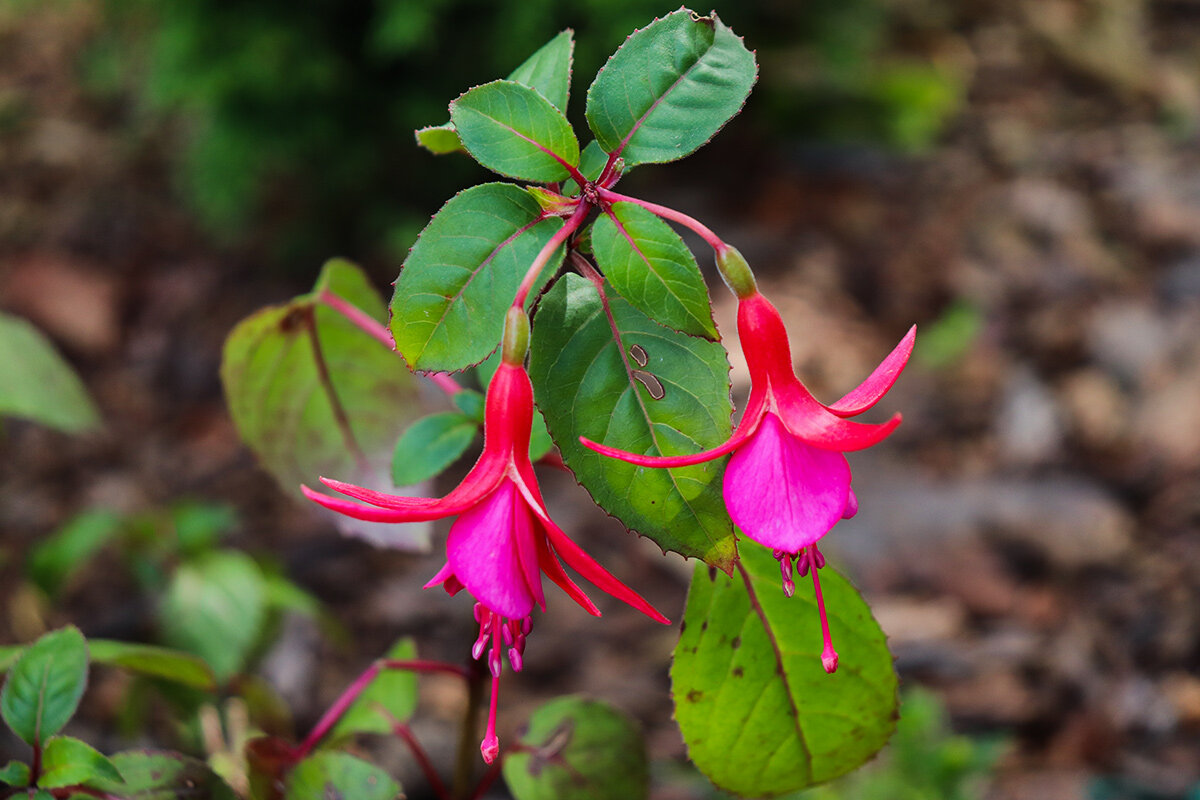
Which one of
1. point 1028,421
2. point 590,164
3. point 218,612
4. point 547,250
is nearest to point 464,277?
point 547,250

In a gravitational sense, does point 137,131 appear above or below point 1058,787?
above

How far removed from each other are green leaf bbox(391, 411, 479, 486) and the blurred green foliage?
170 cm

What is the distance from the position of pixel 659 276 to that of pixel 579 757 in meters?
0.52

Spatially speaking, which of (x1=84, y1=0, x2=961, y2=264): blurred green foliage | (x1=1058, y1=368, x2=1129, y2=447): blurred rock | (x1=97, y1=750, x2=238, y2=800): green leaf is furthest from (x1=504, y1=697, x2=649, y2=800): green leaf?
(x1=84, y1=0, x2=961, y2=264): blurred green foliage

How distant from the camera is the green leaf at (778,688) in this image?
75cm

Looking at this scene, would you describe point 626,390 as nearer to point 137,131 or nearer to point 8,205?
point 8,205

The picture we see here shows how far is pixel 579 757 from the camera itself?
0.90 m

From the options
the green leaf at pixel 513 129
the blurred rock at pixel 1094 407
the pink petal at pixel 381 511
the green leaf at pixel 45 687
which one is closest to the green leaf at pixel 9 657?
the green leaf at pixel 45 687

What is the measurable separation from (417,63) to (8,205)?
4.32ft

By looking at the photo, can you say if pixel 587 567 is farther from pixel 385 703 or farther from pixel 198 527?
pixel 198 527

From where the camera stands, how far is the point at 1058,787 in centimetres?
148

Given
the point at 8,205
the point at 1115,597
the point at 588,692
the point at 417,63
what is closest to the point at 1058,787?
the point at 1115,597

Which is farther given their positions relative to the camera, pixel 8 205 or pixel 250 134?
pixel 8 205

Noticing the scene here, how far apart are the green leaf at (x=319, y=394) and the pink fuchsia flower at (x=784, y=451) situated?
0.46 m
